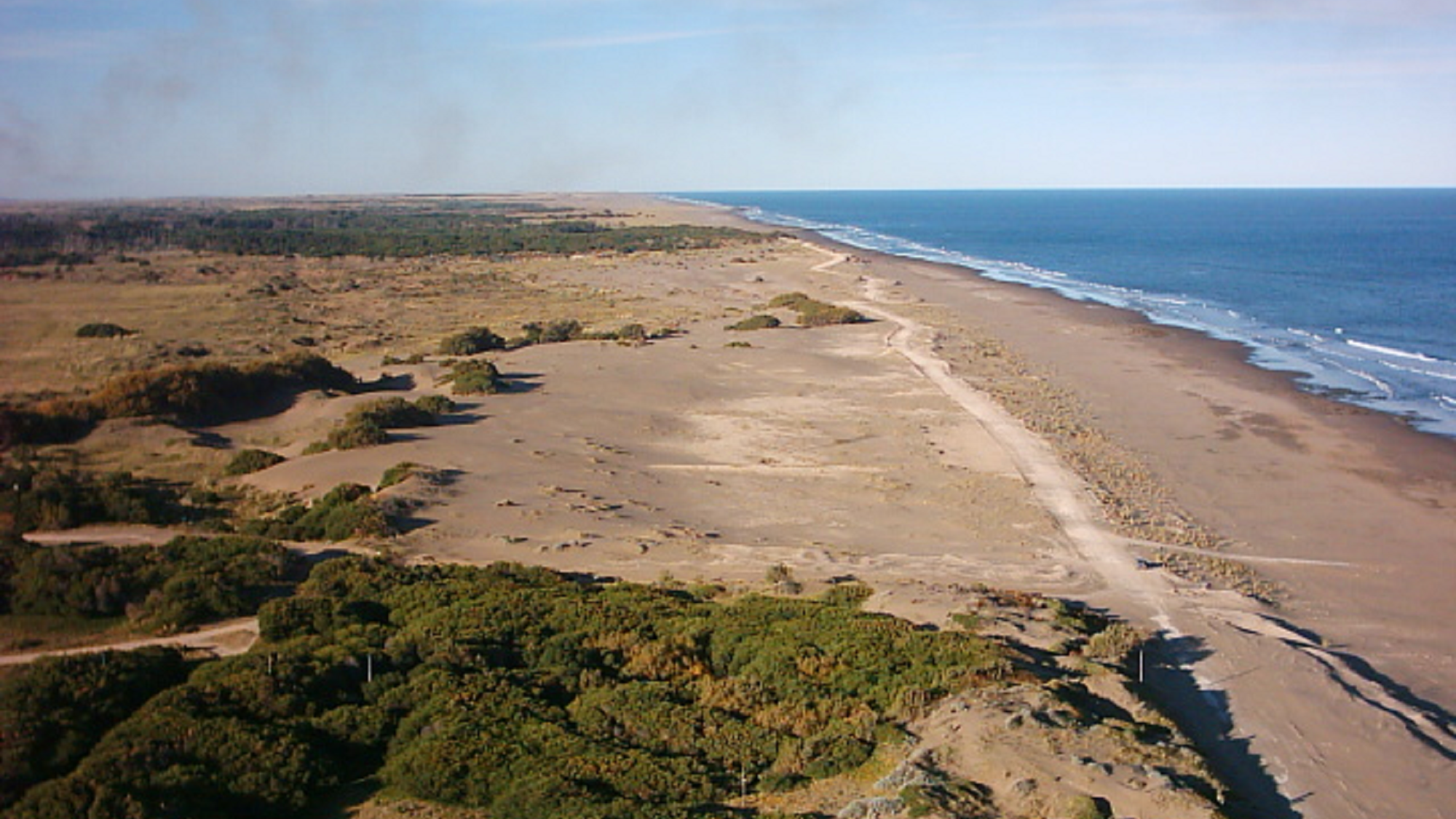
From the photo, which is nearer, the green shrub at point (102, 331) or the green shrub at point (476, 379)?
the green shrub at point (102, 331)

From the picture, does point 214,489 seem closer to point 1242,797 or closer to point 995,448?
point 995,448

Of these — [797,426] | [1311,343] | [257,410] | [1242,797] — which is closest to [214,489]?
[257,410]

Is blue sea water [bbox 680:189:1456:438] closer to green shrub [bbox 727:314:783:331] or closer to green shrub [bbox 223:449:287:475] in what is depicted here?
green shrub [bbox 727:314:783:331]

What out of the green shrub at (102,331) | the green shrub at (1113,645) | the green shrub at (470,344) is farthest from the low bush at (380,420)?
the green shrub at (1113,645)

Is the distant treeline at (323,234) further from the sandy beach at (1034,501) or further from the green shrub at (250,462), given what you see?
the sandy beach at (1034,501)

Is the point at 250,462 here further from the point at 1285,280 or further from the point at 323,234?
the point at 323,234
